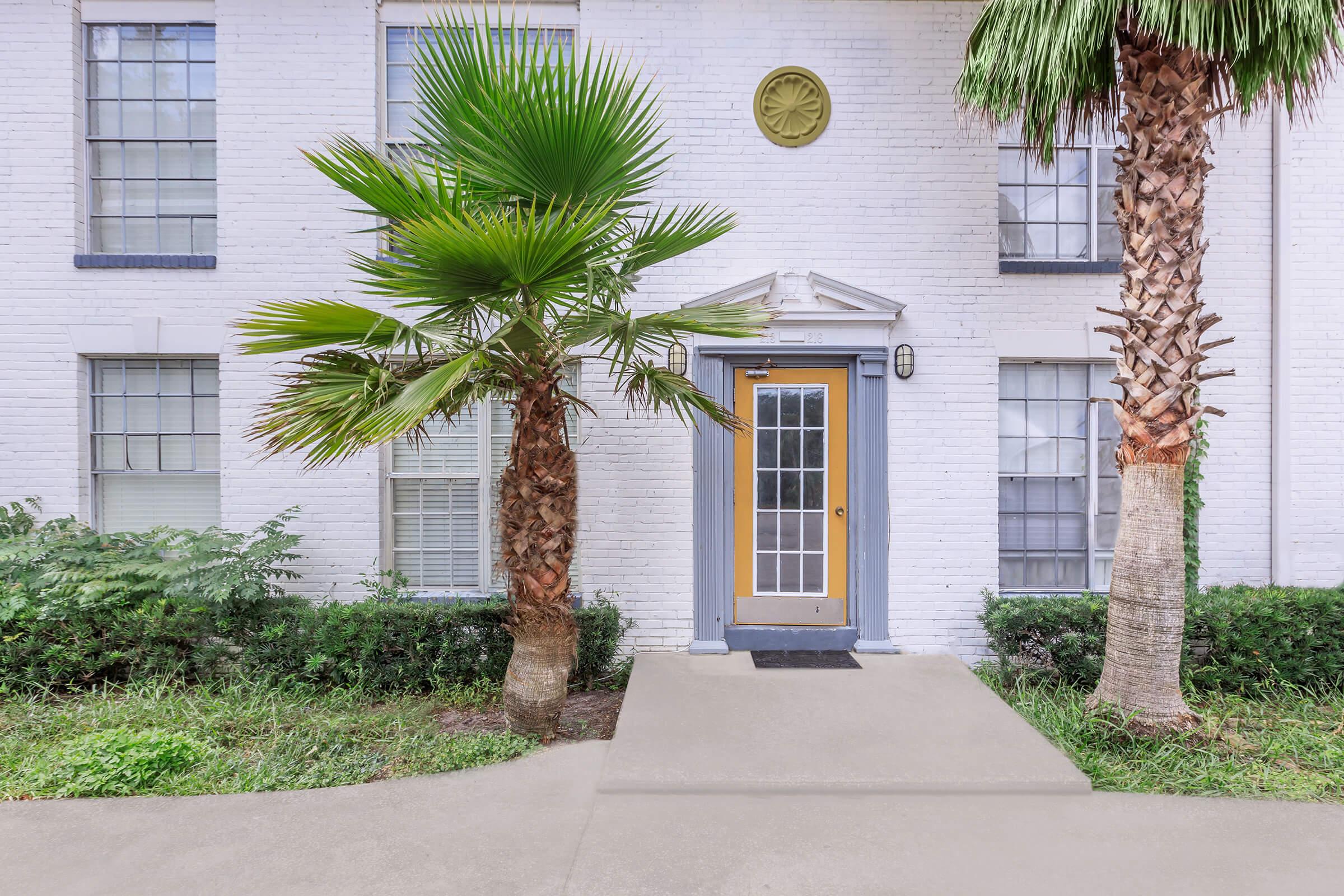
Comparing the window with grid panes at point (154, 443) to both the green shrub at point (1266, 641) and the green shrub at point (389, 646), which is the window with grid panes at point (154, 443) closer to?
the green shrub at point (389, 646)

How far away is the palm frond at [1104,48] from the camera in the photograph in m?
3.66

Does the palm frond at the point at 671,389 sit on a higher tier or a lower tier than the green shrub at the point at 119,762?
higher

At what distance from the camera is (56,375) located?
5.49 m

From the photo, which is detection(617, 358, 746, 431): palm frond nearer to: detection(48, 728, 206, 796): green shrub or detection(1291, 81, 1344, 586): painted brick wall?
detection(48, 728, 206, 796): green shrub

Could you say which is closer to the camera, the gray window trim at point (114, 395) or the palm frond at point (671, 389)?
the palm frond at point (671, 389)

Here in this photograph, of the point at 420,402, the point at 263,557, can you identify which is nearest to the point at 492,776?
the point at 420,402

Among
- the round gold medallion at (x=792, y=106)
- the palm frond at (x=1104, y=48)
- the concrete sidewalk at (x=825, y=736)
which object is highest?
the round gold medallion at (x=792, y=106)

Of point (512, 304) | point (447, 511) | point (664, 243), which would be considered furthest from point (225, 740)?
point (664, 243)

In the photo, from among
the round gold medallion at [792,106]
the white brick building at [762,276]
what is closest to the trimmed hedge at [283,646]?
the white brick building at [762,276]

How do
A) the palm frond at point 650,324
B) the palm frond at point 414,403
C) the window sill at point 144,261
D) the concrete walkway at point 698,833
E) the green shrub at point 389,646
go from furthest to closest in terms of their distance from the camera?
the window sill at point 144,261 → the green shrub at point 389,646 → the palm frond at point 650,324 → the palm frond at point 414,403 → the concrete walkway at point 698,833

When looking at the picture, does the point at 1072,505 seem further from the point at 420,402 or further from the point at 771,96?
the point at 420,402

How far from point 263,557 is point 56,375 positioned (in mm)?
2486

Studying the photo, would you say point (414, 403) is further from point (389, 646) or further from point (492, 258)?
point (389, 646)

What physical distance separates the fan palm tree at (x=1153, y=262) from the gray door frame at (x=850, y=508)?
5.41 feet
